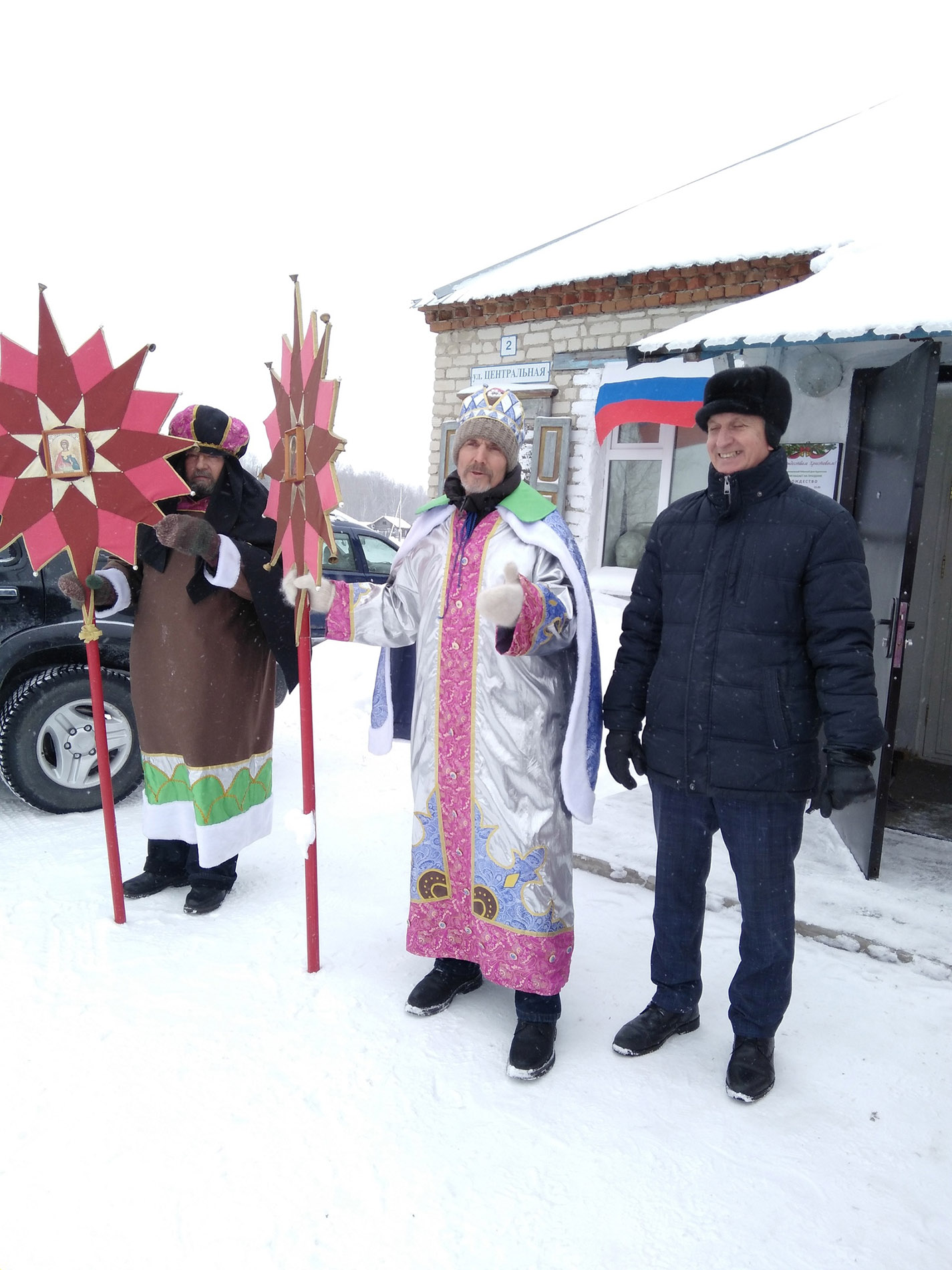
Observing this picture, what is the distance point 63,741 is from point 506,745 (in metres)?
2.50

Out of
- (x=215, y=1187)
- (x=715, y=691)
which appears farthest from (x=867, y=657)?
(x=215, y=1187)

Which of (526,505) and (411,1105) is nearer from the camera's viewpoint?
(411,1105)

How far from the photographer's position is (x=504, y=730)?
232cm

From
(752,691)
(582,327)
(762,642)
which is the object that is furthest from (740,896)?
(582,327)

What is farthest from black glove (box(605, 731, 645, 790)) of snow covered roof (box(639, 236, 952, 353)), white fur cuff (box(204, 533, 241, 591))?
snow covered roof (box(639, 236, 952, 353))

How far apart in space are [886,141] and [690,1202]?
318 inches

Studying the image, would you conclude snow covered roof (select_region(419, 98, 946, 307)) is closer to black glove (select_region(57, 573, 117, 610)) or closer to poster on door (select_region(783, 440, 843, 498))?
poster on door (select_region(783, 440, 843, 498))

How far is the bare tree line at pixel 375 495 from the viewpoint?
168 feet

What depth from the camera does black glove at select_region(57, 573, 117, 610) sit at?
115 inches

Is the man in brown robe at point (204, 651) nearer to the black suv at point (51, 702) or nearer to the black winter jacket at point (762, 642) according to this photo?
the black suv at point (51, 702)

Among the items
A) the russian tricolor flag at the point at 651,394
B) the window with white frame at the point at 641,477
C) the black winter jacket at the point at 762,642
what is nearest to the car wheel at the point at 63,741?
the black winter jacket at the point at 762,642

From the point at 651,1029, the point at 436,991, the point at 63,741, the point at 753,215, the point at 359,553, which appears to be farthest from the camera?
the point at 359,553

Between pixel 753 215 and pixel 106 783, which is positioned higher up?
pixel 753 215

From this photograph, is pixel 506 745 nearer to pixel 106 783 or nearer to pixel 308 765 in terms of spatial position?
pixel 308 765
